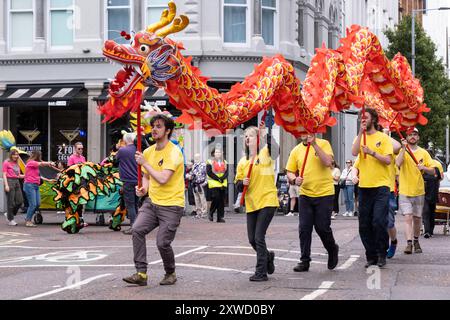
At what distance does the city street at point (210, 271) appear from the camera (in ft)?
33.1

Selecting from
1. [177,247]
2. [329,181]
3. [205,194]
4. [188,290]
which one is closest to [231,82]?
[205,194]

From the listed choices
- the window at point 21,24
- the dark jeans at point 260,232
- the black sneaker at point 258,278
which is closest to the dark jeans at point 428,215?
the dark jeans at point 260,232

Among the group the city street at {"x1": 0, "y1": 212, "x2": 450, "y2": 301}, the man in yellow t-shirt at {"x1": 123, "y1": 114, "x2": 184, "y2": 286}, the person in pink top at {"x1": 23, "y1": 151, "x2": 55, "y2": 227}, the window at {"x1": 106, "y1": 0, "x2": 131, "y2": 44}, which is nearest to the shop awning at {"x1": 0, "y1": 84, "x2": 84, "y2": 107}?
the window at {"x1": 106, "y1": 0, "x2": 131, "y2": 44}

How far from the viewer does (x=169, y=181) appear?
10.8 meters

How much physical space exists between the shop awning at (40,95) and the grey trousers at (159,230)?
19.8 m

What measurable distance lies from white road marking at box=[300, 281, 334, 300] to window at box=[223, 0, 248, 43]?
21.2 metres

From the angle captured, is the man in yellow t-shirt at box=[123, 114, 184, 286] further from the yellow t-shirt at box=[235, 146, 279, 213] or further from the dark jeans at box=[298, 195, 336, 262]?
the dark jeans at box=[298, 195, 336, 262]

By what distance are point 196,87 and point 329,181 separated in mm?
2442

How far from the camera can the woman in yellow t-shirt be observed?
11469 mm

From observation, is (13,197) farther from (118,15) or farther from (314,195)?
(314,195)

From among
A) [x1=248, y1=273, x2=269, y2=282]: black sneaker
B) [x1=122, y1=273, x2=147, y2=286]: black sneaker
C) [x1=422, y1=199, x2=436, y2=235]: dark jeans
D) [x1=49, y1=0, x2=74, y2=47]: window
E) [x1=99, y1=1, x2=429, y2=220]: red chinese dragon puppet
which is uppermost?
[x1=49, y1=0, x2=74, y2=47]: window

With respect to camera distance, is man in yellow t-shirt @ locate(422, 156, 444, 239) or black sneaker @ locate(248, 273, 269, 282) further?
man in yellow t-shirt @ locate(422, 156, 444, 239)

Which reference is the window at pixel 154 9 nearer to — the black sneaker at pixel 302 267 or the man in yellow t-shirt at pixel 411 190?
the man in yellow t-shirt at pixel 411 190

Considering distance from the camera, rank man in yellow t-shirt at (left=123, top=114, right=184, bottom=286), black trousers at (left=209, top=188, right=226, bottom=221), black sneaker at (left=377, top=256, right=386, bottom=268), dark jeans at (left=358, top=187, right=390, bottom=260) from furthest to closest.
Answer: black trousers at (left=209, top=188, right=226, bottom=221) → black sneaker at (left=377, top=256, right=386, bottom=268) → dark jeans at (left=358, top=187, right=390, bottom=260) → man in yellow t-shirt at (left=123, top=114, right=184, bottom=286)
